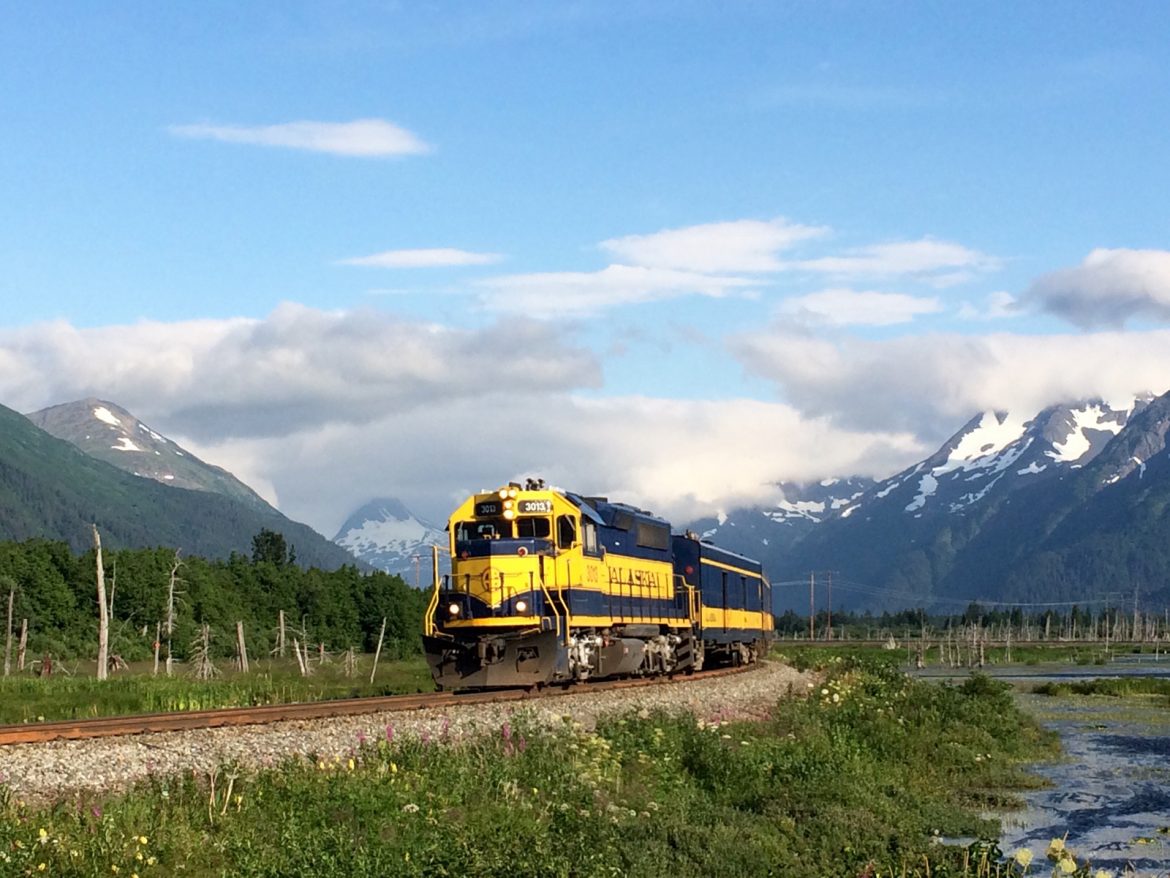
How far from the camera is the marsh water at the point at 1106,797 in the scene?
2855cm

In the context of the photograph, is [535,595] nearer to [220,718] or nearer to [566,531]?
[566,531]

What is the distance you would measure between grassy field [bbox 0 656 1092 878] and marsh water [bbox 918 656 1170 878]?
117 cm

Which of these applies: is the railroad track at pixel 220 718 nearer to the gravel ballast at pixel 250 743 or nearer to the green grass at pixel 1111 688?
the gravel ballast at pixel 250 743

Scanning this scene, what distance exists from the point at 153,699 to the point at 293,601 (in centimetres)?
11066

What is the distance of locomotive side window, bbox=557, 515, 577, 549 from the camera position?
128 ft

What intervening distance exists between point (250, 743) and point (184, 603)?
96.3 m

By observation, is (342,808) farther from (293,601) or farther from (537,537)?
(293,601)

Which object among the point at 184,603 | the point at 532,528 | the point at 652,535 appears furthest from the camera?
the point at 184,603

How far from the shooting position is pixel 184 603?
383 feet

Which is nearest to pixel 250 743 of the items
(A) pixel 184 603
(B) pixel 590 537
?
(B) pixel 590 537

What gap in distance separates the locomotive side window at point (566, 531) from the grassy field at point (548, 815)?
19.1 ft

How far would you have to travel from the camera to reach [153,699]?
4231 cm

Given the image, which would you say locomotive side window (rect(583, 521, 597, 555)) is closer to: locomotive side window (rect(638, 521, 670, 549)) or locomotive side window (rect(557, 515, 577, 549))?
locomotive side window (rect(557, 515, 577, 549))

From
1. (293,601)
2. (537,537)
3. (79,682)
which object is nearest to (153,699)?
(79,682)
